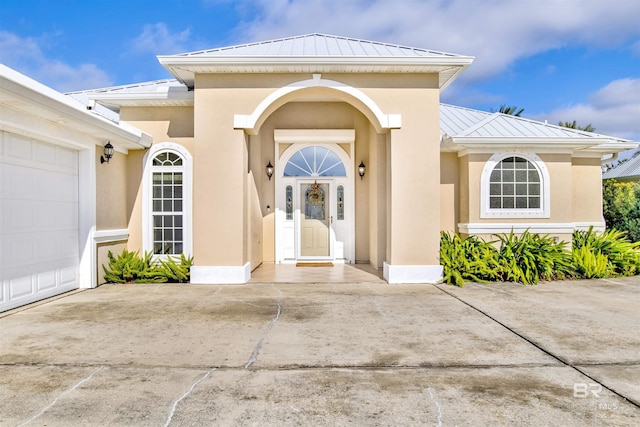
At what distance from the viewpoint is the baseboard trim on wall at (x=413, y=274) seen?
825cm

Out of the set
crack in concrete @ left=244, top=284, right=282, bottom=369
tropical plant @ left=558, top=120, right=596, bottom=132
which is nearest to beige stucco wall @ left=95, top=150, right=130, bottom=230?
crack in concrete @ left=244, top=284, right=282, bottom=369

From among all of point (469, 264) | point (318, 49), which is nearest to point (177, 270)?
point (318, 49)

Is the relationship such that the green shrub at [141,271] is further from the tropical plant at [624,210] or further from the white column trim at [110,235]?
the tropical plant at [624,210]

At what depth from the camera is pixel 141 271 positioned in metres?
8.55

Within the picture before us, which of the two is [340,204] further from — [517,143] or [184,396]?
[184,396]

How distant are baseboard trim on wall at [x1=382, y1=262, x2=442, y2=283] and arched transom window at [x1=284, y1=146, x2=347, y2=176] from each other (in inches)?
155

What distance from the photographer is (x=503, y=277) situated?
8.45 m

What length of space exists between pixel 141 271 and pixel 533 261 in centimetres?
798

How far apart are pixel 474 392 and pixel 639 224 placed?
1261 centimetres

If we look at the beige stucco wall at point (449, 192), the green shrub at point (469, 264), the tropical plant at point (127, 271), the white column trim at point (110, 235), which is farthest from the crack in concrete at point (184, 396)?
the beige stucco wall at point (449, 192)

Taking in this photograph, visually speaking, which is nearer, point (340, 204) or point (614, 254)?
point (614, 254)

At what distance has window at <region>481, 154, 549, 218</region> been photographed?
9.97 m

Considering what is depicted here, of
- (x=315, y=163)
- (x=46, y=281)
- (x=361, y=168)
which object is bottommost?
(x=46, y=281)

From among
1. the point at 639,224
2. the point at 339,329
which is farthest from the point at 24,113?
the point at 639,224
